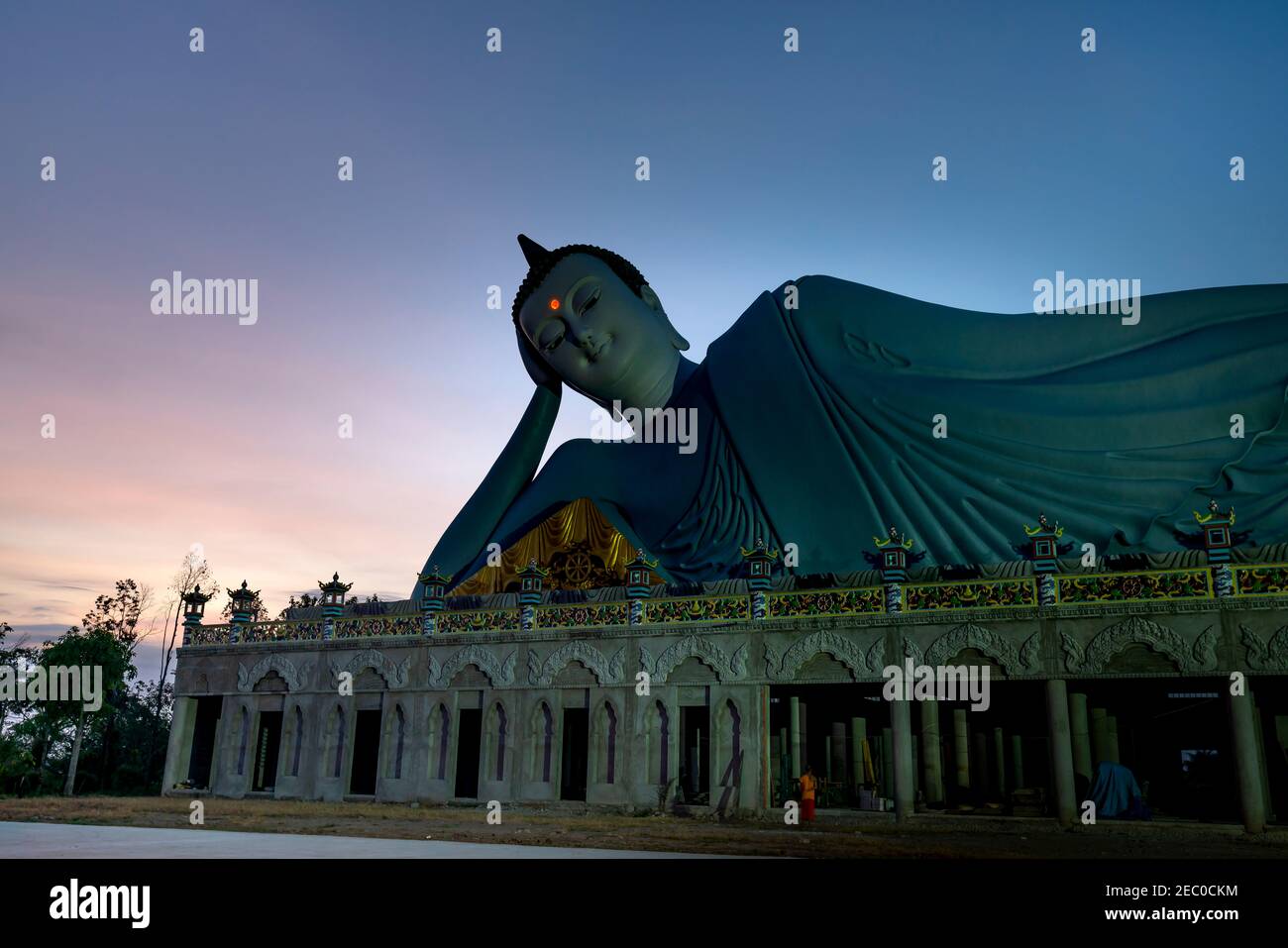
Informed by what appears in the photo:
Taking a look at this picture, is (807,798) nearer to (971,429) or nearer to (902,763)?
(902,763)

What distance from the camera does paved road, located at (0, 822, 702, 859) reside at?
7.34 metres

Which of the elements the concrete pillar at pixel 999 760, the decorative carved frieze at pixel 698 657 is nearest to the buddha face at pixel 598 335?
the decorative carved frieze at pixel 698 657

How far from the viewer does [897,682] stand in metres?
17.1

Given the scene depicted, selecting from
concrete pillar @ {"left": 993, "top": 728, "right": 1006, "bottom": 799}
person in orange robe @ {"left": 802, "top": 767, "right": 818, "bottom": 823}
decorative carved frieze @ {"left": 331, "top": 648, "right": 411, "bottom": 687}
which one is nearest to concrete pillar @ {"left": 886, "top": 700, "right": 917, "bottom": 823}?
person in orange robe @ {"left": 802, "top": 767, "right": 818, "bottom": 823}

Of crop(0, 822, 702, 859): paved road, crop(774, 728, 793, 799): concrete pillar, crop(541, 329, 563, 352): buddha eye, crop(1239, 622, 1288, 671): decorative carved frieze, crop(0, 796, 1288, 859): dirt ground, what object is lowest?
crop(0, 796, 1288, 859): dirt ground

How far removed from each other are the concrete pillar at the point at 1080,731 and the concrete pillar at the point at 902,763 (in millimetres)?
Result: 4254

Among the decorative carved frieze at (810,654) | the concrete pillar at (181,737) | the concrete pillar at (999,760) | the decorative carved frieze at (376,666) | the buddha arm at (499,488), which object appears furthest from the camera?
the buddha arm at (499,488)

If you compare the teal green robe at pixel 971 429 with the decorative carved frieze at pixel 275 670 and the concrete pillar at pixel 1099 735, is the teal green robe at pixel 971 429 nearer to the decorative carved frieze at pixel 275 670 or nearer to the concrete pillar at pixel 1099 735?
the concrete pillar at pixel 1099 735

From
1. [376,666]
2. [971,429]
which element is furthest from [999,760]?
[376,666]

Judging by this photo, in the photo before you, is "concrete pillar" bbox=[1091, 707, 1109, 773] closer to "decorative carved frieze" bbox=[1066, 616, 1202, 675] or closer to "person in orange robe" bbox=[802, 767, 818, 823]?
"decorative carved frieze" bbox=[1066, 616, 1202, 675]

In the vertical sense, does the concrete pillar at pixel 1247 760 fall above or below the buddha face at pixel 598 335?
below

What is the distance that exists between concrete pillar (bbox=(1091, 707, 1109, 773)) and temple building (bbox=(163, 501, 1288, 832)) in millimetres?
49

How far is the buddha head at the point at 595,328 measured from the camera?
2855 centimetres
